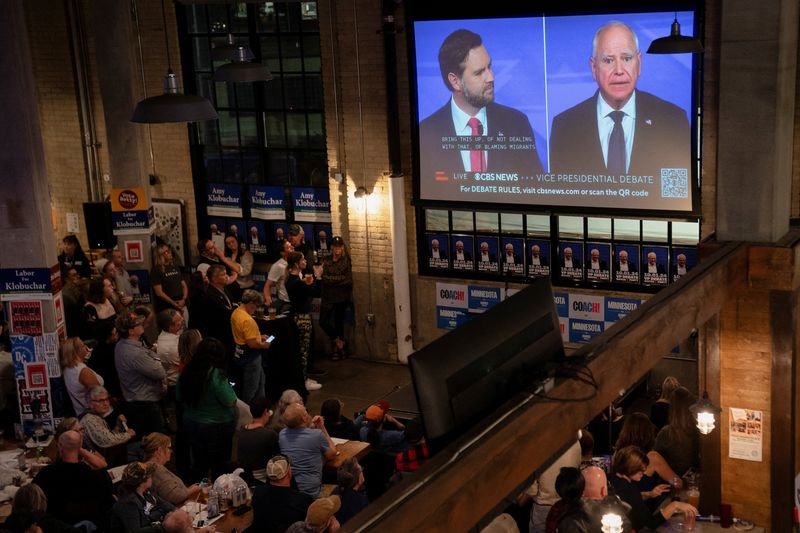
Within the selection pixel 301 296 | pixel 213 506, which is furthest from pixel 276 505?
pixel 301 296

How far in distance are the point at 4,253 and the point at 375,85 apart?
14.5 ft

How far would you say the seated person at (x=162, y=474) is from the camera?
7.20 meters

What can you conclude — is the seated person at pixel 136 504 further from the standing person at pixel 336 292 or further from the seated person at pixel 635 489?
the standing person at pixel 336 292

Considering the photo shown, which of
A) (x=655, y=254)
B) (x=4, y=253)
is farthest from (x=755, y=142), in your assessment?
(x=4, y=253)

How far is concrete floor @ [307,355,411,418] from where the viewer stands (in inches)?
452

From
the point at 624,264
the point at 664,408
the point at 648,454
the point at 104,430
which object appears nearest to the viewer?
the point at 648,454

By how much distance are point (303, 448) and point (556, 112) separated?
16.3ft

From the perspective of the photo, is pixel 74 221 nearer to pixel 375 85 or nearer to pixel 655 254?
pixel 375 85

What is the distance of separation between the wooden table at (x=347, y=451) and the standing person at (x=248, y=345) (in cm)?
188

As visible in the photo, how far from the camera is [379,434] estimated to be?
28.2 feet

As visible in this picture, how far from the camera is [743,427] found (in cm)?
729

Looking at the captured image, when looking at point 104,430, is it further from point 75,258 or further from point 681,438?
point 75,258

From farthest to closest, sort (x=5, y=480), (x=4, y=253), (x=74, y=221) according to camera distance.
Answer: (x=74, y=221) < (x=4, y=253) < (x=5, y=480)

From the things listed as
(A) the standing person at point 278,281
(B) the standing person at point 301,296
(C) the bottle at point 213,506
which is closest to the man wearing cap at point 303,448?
(C) the bottle at point 213,506
